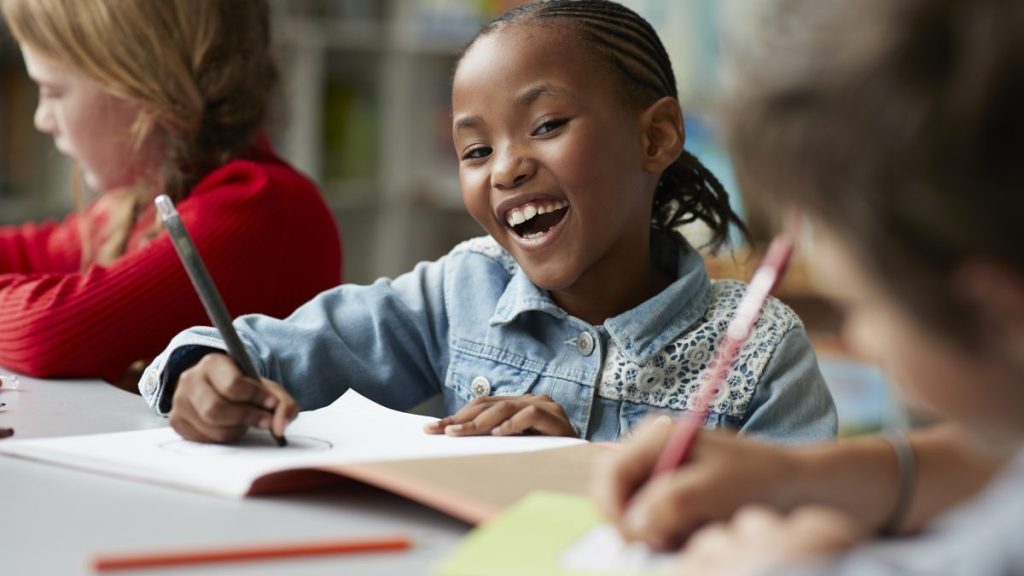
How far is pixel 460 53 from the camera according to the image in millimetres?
1149

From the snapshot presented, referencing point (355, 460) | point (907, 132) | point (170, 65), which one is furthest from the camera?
point (170, 65)

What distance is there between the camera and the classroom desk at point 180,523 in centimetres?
59

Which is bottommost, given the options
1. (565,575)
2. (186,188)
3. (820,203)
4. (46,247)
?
(46,247)

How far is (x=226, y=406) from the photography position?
829 mm

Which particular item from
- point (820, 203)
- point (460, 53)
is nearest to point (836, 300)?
point (820, 203)

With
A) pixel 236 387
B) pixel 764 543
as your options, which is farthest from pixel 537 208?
pixel 764 543

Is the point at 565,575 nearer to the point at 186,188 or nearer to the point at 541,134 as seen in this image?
the point at 541,134

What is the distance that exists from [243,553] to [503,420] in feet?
1.04

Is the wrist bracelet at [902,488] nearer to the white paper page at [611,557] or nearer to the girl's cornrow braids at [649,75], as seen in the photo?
the white paper page at [611,557]

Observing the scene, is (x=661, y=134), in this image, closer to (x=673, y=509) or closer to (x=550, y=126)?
(x=550, y=126)

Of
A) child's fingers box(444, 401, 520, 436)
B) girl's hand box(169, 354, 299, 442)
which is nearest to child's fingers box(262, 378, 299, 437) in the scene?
girl's hand box(169, 354, 299, 442)

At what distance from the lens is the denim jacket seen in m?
1.03

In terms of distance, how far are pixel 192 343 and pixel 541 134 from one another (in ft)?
1.11

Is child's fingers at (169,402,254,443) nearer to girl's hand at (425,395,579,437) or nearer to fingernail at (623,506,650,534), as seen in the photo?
girl's hand at (425,395,579,437)
